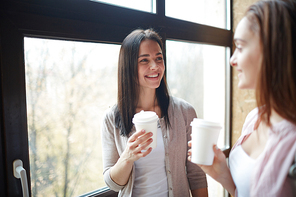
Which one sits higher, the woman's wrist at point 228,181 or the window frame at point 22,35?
the window frame at point 22,35

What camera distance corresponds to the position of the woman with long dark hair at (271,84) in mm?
640

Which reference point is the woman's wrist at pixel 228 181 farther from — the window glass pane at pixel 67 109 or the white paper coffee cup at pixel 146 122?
the window glass pane at pixel 67 109

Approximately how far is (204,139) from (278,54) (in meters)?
0.41

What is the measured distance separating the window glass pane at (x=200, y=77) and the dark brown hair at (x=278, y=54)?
3.52ft

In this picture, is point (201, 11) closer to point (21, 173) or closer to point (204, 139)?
point (204, 139)

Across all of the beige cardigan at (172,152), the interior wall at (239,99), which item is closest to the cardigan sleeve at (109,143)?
the beige cardigan at (172,152)

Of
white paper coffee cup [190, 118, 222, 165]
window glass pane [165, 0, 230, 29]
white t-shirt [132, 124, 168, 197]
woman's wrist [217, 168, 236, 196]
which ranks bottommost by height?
white t-shirt [132, 124, 168, 197]

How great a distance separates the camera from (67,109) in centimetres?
122

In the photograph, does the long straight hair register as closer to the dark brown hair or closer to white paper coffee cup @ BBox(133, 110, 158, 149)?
white paper coffee cup @ BBox(133, 110, 158, 149)

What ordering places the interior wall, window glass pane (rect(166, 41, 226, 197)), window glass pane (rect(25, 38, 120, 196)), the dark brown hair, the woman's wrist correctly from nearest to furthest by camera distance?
the dark brown hair → the woman's wrist → window glass pane (rect(25, 38, 120, 196)) → window glass pane (rect(166, 41, 226, 197)) → the interior wall

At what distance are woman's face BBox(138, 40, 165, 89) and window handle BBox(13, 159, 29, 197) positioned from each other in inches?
29.7

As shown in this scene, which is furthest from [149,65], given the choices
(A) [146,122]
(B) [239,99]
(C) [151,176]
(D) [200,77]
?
(B) [239,99]

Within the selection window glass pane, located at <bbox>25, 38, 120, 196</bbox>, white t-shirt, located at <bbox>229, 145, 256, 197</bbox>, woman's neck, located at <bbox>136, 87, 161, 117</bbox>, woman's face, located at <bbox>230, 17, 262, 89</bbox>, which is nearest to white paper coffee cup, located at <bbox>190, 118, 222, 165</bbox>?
white t-shirt, located at <bbox>229, 145, 256, 197</bbox>

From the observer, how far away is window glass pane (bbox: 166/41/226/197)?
6.06 feet
